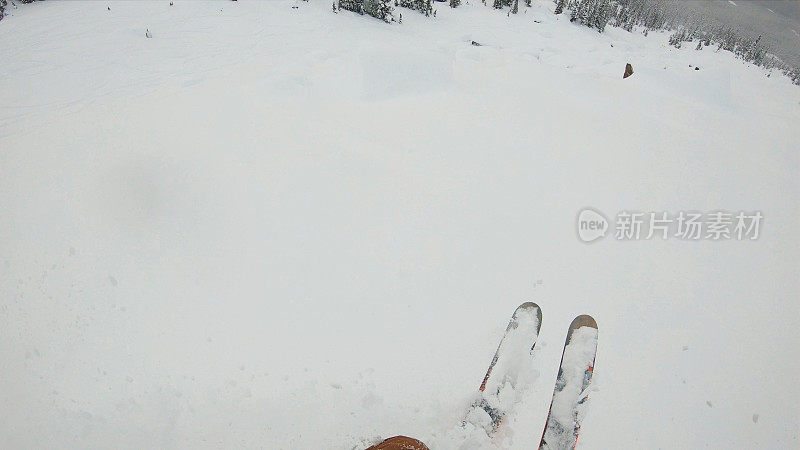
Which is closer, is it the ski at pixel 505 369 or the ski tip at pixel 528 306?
the ski at pixel 505 369

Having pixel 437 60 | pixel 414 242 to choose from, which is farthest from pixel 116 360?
pixel 437 60

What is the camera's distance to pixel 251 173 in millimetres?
3936

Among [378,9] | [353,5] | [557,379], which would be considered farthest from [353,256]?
[353,5]

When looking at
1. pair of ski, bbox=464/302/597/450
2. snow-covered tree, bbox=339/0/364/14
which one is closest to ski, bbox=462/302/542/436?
pair of ski, bbox=464/302/597/450

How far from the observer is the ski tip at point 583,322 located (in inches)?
115

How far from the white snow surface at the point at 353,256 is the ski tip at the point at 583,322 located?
84 millimetres

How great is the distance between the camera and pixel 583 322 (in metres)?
2.94

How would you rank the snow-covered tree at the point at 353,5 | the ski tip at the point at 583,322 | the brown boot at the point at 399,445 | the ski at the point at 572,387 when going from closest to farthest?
the brown boot at the point at 399,445 < the ski at the point at 572,387 < the ski tip at the point at 583,322 < the snow-covered tree at the point at 353,5

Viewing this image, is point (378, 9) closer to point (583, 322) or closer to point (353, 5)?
point (353, 5)

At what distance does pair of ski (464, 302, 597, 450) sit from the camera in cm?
239

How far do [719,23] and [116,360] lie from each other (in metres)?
22.3

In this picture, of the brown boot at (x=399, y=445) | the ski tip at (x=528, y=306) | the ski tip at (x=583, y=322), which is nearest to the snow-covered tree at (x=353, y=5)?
the ski tip at (x=528, y=306)

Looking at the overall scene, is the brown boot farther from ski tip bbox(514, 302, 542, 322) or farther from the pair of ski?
ski tip bbox(514, 302, 542, 322)

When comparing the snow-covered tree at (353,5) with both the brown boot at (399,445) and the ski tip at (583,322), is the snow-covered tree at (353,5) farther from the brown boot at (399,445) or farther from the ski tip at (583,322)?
the brown boot at (399,445)
